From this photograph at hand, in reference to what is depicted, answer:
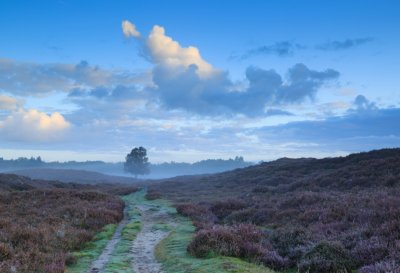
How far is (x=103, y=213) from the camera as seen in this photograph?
28469mm

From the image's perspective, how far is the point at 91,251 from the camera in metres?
17.8

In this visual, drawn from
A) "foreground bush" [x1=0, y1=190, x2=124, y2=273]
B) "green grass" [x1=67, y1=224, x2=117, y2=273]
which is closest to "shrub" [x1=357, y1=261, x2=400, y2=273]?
"green grass" [x1=67, y1=224, x2=117, y2=273]

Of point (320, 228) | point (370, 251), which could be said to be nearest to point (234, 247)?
point (370, 251)

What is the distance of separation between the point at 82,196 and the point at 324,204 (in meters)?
24.5

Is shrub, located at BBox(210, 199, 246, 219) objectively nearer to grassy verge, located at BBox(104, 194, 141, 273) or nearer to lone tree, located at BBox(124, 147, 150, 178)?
grassy verge, located at BBox(104, 194, 141, 273)

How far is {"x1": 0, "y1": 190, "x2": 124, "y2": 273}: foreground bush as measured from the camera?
14.5m

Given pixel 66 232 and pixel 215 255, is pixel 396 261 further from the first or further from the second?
A: pixel 66 232

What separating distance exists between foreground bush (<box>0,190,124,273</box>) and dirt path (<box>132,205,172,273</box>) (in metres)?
2.52

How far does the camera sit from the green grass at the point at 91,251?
14.5m

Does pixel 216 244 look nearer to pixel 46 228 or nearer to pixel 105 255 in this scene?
pixel 105 255

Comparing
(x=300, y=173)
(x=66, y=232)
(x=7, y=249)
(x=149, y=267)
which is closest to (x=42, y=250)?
(x=7, y=249)

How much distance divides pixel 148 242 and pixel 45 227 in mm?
5739

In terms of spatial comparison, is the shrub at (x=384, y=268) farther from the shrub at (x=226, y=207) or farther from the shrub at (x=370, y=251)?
the shrub at (x=226, y=207)

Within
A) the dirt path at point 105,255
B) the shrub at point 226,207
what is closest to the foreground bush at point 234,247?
the dirt path at point 105,255
